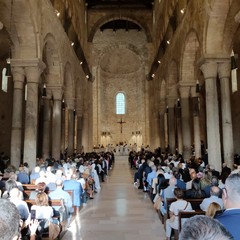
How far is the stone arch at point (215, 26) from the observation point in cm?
1262

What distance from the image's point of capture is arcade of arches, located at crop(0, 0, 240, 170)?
1364 cm

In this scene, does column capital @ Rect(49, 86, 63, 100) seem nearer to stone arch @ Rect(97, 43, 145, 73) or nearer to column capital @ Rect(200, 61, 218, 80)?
column capital @ Rect(200, 61, 218, 80)

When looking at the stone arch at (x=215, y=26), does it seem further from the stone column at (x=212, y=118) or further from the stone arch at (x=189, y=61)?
the stone arch at (x=189, y=61)

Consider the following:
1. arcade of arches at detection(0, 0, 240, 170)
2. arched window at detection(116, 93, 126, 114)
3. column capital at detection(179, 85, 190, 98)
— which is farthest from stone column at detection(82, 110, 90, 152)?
arched window at detection(116, 93, 126, 114)

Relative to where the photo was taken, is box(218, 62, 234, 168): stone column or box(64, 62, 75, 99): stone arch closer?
box(218, 62, 234, 168): stone column

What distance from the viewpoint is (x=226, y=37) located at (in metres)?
13.6

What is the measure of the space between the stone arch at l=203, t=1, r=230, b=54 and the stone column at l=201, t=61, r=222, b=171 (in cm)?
72

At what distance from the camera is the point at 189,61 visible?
61.8 ft

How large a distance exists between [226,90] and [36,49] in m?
9.19

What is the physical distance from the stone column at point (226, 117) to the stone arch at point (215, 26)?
90 centimetres

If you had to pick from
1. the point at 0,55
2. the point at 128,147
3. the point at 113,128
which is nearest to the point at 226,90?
the point at 0,55

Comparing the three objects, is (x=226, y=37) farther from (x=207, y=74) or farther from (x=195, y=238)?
(x=195, y=238)

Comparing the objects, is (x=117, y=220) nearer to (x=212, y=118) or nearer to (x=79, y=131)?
(x=212, y=118)

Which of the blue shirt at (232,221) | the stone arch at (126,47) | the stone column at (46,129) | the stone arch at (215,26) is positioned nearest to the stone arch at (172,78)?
the stone arch at (215,26)
